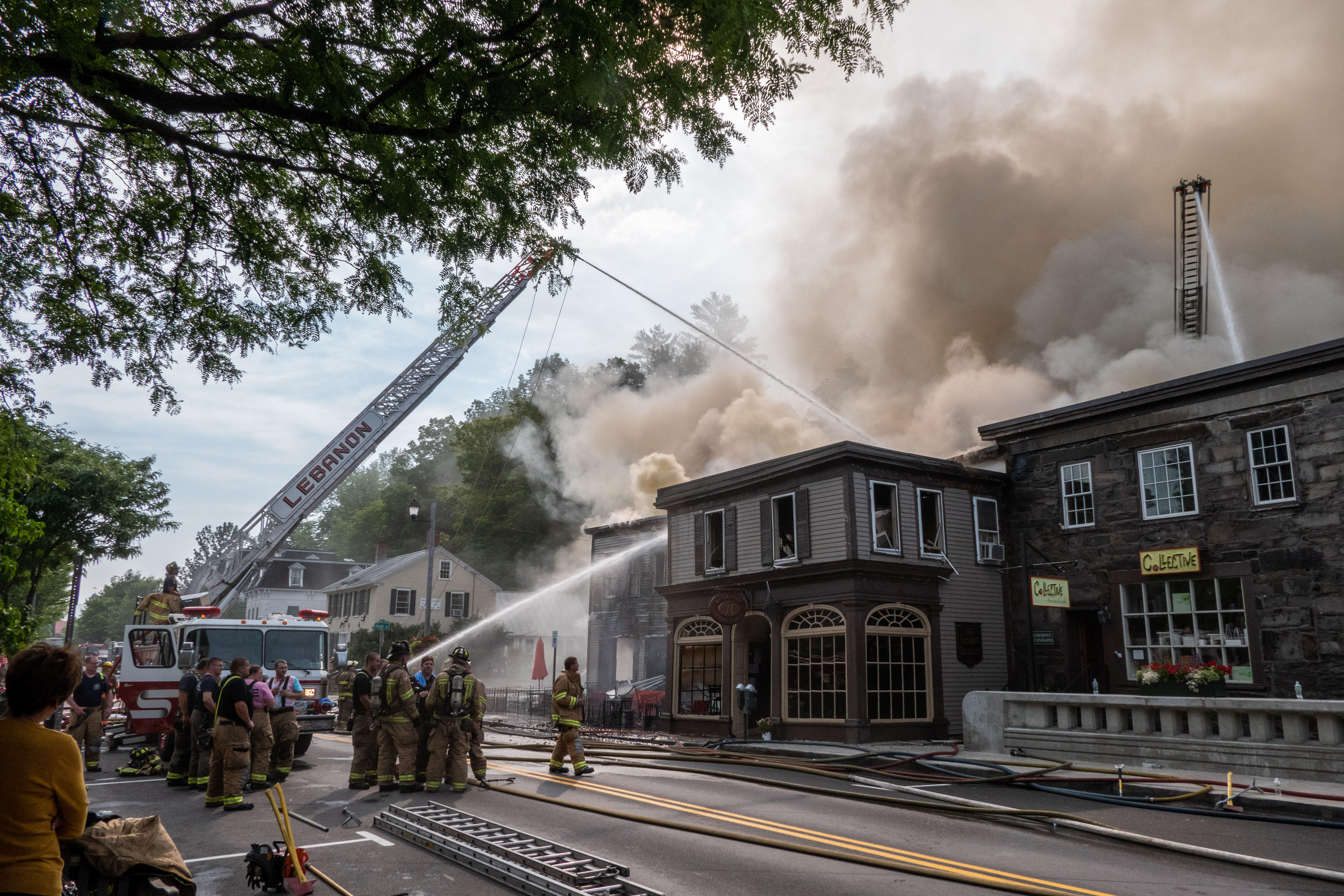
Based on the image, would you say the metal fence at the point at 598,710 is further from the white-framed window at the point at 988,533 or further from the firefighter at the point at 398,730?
the white-framed window at the point at 988,533

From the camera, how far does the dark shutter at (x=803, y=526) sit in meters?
20.3

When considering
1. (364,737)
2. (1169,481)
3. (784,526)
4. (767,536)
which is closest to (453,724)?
(364,737)

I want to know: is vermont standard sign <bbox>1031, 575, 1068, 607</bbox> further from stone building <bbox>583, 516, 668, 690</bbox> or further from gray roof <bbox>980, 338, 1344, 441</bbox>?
stone building <bbox>583, 516, 668, 690</bbox>

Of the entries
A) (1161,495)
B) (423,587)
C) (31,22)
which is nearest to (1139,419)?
(1161,495)

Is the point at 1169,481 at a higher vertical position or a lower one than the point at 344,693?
higher

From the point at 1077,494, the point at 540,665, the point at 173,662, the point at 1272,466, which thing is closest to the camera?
the point at 173,662

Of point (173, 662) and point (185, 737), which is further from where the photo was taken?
point (173, 662)

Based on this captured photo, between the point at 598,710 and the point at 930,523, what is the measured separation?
39.8 ft

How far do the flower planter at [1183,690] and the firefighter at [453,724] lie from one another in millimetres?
10430

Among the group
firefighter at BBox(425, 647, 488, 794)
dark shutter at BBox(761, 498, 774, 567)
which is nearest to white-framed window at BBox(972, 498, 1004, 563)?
dark shutter at BBox(761, 498, 774, 567)

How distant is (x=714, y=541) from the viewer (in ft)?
76.8

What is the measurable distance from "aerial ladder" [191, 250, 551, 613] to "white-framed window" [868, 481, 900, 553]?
358 inches

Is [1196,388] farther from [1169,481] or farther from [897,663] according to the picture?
[897,663]

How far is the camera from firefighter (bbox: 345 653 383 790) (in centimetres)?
1183
